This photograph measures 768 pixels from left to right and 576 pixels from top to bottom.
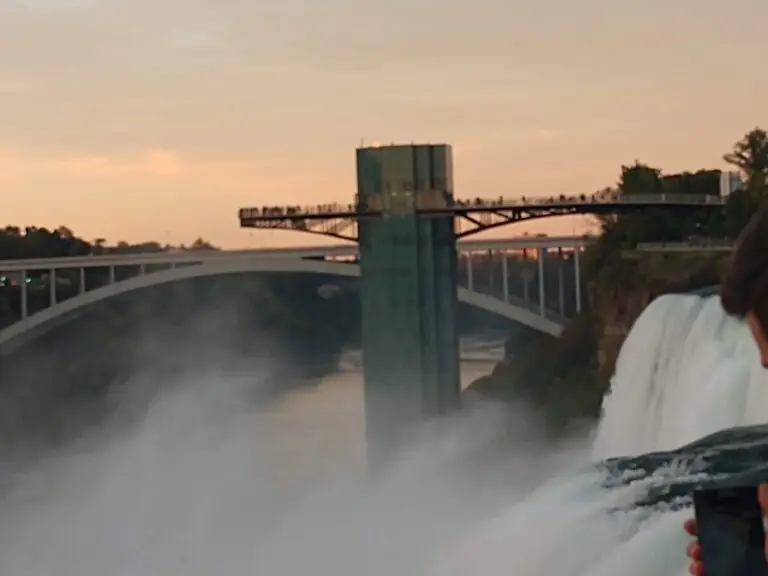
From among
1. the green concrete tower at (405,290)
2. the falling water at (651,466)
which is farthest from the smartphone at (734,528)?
the green concrete tower at (405,290)

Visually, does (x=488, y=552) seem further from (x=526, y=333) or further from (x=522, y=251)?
(x=526, y=333)

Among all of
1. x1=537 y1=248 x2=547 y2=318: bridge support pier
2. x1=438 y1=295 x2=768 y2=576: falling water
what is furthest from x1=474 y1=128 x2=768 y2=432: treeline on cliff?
x1=438 y1=295 x2=768 y2=576: falling water

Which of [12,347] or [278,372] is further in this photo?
[278,372]

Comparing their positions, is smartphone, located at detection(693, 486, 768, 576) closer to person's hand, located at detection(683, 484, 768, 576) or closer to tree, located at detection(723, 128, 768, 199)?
person's hand, located at detection(683, 484, 768, 576)

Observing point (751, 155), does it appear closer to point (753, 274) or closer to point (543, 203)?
point (543, 203)

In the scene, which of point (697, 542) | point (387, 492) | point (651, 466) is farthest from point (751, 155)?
point (697, 542)

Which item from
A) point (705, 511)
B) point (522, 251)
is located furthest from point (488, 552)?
point (522, 251)
